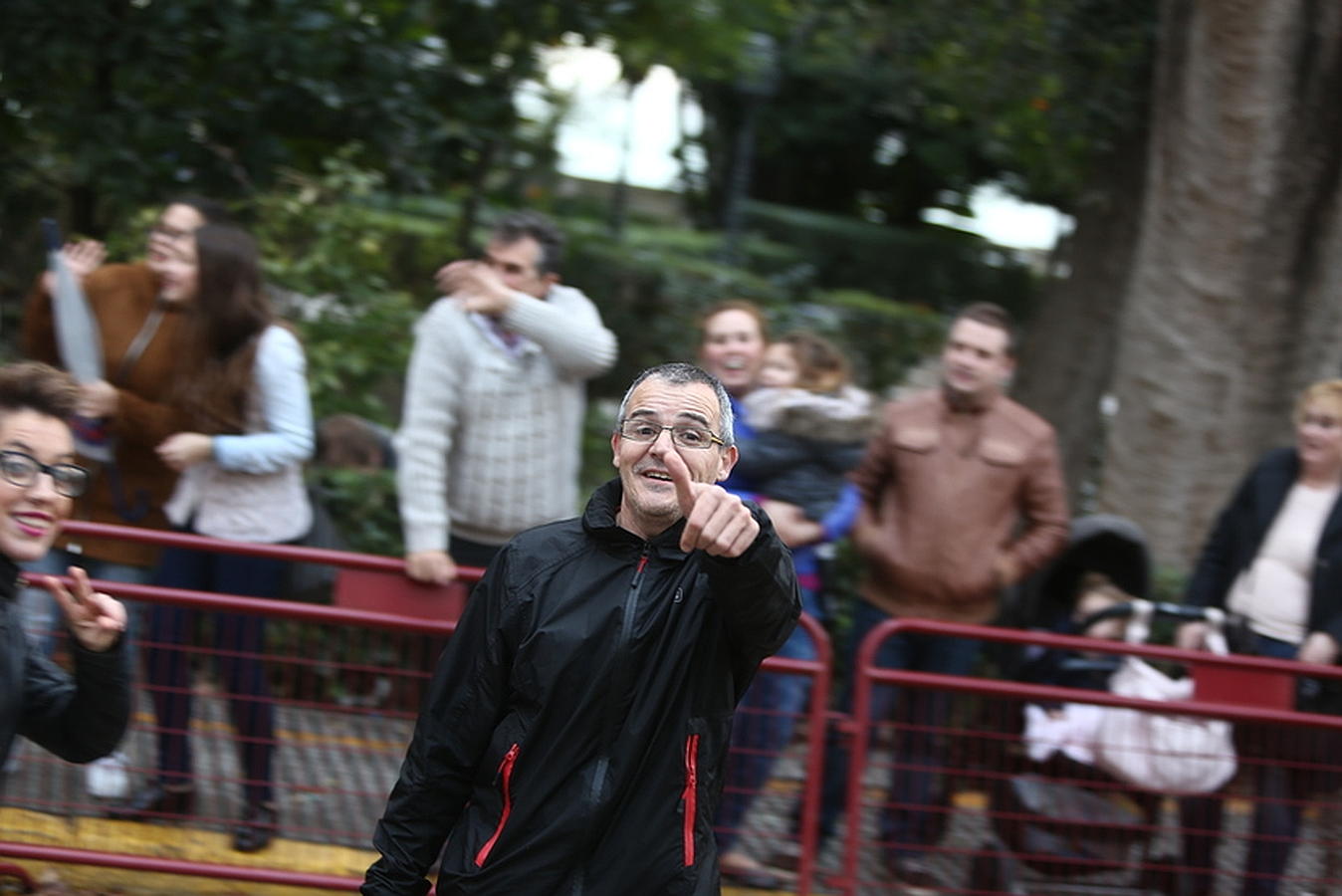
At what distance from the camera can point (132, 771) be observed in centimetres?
502

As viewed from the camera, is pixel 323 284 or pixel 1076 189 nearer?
pixel 323 284

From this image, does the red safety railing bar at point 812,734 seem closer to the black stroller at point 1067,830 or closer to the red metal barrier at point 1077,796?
the red metal barrier at point 1077,796

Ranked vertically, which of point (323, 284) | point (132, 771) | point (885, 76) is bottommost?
point (132, 771)

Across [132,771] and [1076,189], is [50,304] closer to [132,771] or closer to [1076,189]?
[132,771]

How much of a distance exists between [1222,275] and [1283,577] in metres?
2.99

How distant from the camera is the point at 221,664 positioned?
5004 millimetres

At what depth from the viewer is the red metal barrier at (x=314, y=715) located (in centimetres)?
495

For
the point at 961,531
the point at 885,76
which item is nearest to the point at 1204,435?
the point at 961,531

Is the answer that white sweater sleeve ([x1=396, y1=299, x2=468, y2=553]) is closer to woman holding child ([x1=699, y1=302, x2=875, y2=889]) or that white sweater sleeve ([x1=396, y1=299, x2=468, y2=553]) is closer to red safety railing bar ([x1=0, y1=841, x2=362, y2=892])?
woman holding child ([x1=699, y1=302, x2=875, y2=889])

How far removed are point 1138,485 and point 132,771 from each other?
5.39m

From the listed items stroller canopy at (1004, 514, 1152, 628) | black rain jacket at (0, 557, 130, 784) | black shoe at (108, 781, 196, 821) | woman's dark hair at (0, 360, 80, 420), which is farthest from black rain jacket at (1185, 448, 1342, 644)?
woman's dark hair at (0, 360, 80, 420)

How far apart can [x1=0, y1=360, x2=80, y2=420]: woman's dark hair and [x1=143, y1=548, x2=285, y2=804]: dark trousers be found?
1552mm

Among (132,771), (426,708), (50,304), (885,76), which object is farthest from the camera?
(885,76)

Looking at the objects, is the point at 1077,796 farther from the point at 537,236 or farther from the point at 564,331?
the point at 537,236
